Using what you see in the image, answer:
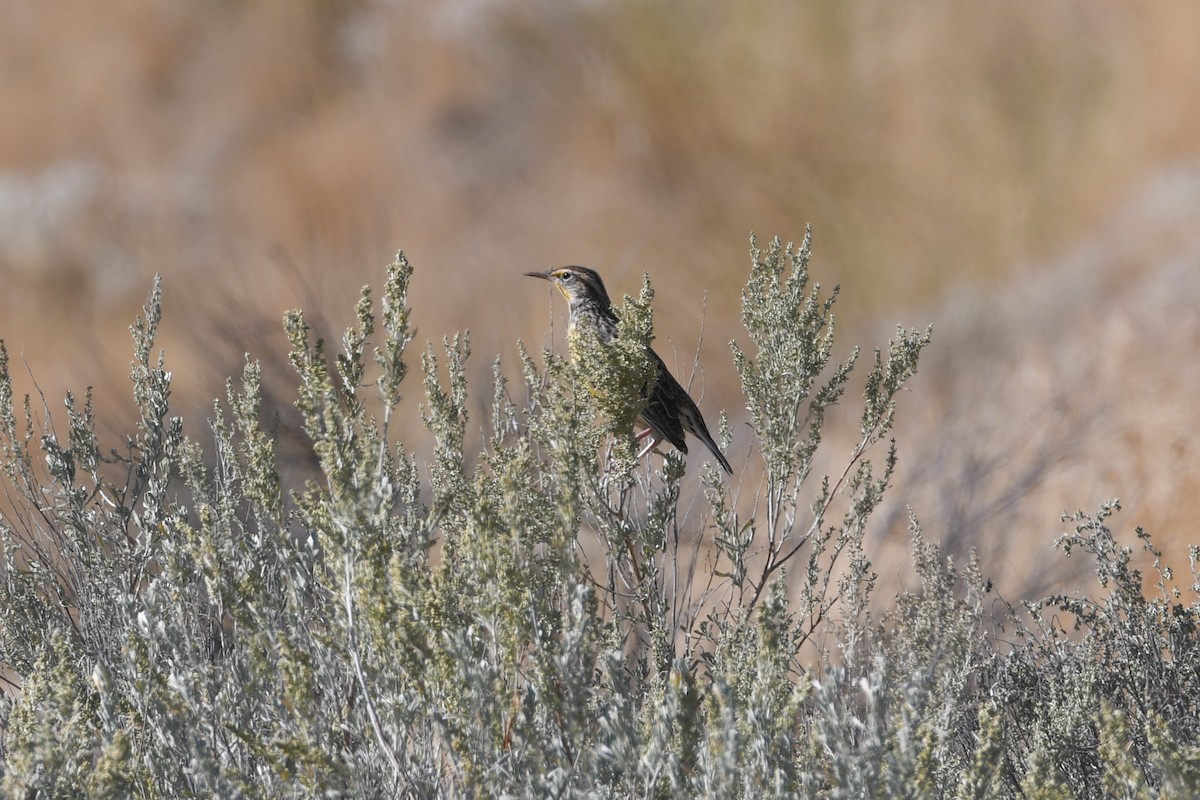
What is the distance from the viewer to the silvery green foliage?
178 centimetres

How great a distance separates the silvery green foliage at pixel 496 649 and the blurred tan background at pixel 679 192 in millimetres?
2997

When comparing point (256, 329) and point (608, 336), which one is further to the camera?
point (256, 329)

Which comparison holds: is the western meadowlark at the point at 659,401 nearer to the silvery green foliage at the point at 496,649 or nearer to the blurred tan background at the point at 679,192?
the silvery green foliage at the point at 496,649

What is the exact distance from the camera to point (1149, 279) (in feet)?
23.4

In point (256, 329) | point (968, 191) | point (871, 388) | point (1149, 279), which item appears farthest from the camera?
point (968, 191)

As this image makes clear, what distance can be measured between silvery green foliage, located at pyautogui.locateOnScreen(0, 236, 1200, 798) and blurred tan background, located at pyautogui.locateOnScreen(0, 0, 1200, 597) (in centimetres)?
300

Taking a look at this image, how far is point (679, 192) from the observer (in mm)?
7848

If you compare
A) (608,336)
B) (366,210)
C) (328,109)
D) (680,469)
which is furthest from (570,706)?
(328,109)

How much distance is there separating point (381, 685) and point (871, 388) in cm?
163

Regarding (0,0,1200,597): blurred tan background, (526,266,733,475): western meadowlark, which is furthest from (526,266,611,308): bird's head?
(0,0,1200,597): blurred tan background

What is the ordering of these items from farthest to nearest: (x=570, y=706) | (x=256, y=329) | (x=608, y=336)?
1. (x=256, y=329)
2. (x=608, y=336)
3. (x=570, y=706)

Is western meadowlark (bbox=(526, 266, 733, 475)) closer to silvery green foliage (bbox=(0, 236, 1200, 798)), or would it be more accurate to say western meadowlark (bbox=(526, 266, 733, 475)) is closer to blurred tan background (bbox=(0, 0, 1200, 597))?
silvery green foliage (bbox=(0, 236, 1200, 798))

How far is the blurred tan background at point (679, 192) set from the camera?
22.4 ft

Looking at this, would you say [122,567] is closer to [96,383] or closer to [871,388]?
[871,388]
